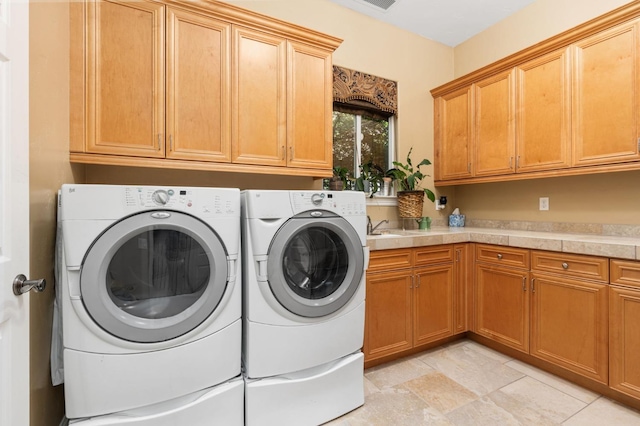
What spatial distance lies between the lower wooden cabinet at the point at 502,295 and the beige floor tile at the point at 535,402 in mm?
288

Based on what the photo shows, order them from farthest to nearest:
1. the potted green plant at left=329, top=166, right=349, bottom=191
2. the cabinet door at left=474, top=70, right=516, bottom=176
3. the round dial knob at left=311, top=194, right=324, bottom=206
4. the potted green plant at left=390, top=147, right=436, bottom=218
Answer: the potted green plant at left=390, top=147, right=436, bottom=218, the cabinet door at left=474, top=70, right=516, bottom=176, the potted green plant at left=329, top=166, right=349, bottom=191, the round dial knob at left=311, top=194, right=324, bottom=206

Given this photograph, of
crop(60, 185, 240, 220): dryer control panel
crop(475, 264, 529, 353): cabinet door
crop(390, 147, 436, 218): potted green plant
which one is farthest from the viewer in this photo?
crop(390, 147, 436, 218): potted green plant

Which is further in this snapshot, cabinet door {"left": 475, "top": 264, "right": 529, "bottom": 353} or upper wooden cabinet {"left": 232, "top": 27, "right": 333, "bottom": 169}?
cabinet door {"left": 475, "top": 264, "right": 529, "bottom": 353}

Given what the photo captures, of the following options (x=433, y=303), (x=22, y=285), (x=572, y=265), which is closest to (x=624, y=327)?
(x=572, y=265)

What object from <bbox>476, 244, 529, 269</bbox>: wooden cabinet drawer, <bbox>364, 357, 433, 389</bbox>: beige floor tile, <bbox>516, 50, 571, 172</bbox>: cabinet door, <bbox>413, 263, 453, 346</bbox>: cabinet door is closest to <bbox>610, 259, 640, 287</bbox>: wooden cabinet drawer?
<bbox>476, 244, 529, 269</bbox>: wooden cabinet drawer

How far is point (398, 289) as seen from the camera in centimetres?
213

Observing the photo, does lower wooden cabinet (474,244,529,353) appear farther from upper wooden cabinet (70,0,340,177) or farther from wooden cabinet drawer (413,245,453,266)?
upper wooden cabinet (70,0,340,177)

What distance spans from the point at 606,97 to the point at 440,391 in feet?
7.19

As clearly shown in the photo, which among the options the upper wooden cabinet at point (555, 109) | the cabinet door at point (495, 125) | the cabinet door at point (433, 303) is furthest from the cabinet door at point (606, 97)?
the cabinet door at point (433, 303)

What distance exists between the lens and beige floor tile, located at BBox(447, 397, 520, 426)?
1571 mm

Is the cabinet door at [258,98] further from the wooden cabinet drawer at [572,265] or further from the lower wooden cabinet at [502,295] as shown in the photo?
the wooden cabinet drawer at [572,265]

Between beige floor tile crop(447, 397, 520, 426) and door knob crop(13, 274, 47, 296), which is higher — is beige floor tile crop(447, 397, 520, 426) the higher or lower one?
the lower one

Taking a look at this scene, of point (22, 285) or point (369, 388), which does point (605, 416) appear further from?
point (22, 285)

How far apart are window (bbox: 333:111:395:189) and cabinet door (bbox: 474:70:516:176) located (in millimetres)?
779
